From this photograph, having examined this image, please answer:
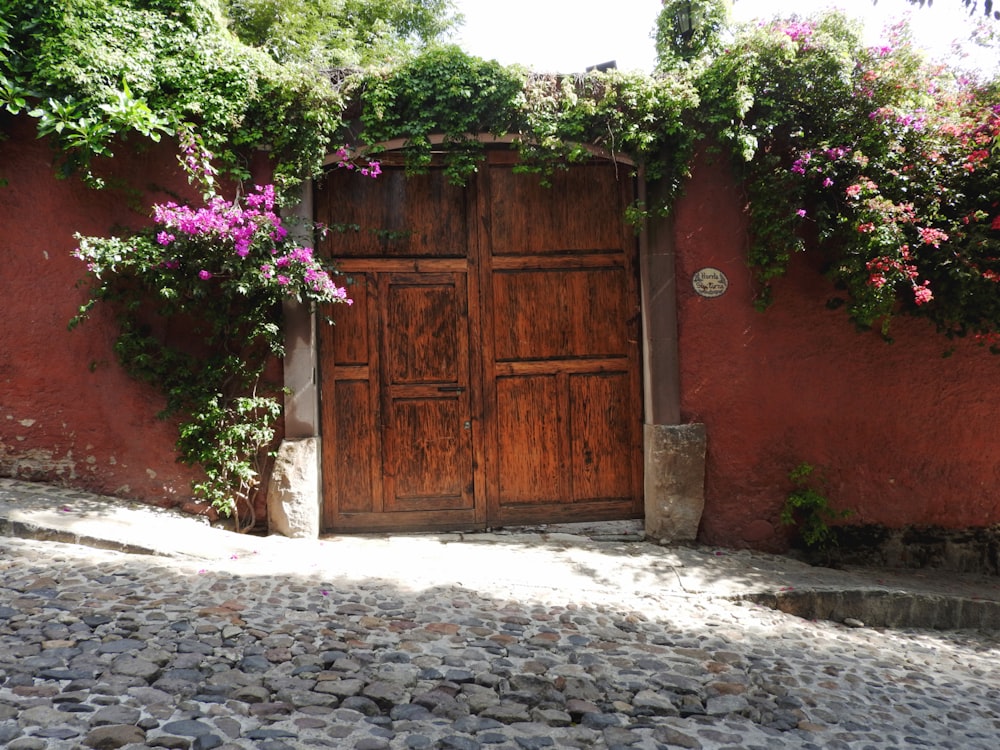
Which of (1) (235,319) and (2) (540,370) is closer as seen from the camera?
(1) (235,319)

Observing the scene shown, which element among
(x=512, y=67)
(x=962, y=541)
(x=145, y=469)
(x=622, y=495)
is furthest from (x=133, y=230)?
(x=962, y=541)

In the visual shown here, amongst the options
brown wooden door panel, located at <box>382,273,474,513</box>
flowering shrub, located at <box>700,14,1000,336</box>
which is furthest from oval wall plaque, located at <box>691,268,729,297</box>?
brown wooden door panel, located at <box>382,273,474,513</box>

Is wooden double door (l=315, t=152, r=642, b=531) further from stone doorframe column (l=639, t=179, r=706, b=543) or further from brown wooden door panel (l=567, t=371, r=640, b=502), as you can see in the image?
stone doorframe column (l=639, t=179, r=706, b=543)

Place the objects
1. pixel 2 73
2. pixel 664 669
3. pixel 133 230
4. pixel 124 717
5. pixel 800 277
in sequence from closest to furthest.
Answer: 1. pixel 124 717
2. pixel 664 669
3. pixel 2 73
4. pixel 133 230
5. pixel 800 277

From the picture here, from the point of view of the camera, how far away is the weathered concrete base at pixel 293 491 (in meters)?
4.50

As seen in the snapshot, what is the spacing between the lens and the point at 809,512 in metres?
4.75

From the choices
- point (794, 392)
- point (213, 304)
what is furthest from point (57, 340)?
point (794, 392)

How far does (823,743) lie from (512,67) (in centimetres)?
402

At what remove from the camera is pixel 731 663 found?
301 centimetres

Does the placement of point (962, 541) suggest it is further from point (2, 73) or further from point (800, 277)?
point (2, 73)

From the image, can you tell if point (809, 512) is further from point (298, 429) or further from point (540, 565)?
point (298, 429)

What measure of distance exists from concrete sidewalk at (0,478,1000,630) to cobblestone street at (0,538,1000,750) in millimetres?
62

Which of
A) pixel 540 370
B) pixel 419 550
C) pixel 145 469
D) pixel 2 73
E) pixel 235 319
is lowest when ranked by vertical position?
pixel 419 550

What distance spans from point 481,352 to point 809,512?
2.51m
